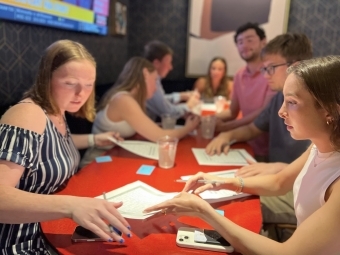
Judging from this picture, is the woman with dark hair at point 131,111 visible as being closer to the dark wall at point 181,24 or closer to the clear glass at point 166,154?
the clear glass at point 166,154

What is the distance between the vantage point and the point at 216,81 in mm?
4297

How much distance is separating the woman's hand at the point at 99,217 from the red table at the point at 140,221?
0.06 m

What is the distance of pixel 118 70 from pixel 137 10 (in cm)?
107

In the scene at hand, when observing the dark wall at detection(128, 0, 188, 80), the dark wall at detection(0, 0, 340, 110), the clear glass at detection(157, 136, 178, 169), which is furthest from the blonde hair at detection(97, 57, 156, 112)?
the dark wall at detection(128, 0, 188, 80)

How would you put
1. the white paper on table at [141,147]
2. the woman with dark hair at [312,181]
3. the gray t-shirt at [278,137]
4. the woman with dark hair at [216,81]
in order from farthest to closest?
the woman with dark hair at [216,81] < the gray t-shirt at [278,137] < the white paper on table at [141,147] < the woman with dark hair at [312,181]

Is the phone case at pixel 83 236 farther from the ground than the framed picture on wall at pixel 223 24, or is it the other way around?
the framed picture on wall at pixel 223 24

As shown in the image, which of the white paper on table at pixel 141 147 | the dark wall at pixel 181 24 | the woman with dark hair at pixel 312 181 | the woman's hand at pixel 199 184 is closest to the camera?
the woman with dark hair at pixel 312 181

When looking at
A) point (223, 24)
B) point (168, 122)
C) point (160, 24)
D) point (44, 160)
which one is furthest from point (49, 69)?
point (223, 24)

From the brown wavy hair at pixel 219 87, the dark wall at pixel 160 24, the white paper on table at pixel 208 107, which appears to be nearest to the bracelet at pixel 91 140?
the white paper on table at pixel 208 107

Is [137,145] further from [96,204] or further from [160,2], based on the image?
[160,2]

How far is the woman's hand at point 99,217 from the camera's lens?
0.84 metres

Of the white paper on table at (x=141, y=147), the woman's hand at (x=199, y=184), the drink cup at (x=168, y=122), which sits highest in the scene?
the drink cup at (x=168, y=122)

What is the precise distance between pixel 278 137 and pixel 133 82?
0.95 meters

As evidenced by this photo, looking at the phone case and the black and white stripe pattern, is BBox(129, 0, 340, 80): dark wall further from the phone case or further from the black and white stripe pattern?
the phone case
